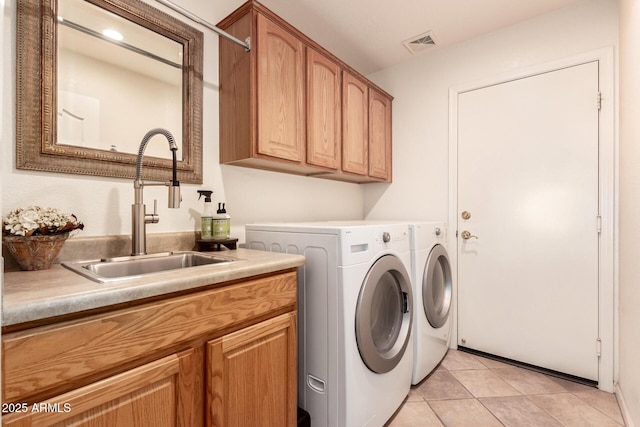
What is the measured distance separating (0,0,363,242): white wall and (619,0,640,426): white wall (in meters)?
1.84

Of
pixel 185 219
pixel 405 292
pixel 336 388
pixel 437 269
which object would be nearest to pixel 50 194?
pixel 185 219

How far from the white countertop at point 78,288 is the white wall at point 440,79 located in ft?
6.28

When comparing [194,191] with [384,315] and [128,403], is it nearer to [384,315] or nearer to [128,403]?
[128,403]

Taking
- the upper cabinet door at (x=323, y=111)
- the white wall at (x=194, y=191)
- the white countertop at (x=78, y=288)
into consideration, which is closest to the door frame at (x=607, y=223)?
the upper cabinet door at (x=323, y=111)

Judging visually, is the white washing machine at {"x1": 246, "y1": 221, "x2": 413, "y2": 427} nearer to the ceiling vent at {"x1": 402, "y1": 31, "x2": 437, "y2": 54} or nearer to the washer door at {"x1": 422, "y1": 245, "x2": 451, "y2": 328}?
the washer door at {"x1": 422, "y1": 245, "x2": 451, "y2": 328}

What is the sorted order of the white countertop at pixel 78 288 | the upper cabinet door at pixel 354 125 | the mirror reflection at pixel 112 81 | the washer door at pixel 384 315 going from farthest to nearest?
the upper cabinet door at pixel 354 125, the washer door at pixel 384 315, the mirror reflection at pixel 112 81, the white countertop at pixel 78 288

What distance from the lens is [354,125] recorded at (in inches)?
90.6

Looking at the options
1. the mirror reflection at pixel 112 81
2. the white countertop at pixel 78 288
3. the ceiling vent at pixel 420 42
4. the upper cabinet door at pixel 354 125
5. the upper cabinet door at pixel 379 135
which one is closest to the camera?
the white countertop at pixel 78 288

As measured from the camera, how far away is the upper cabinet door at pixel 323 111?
1904 mm

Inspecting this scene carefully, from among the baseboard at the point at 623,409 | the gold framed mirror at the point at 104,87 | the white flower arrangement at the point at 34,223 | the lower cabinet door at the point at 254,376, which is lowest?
the baseboard at the point at 623,409

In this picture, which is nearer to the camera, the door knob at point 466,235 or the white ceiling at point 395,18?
the white ceiling at point 395,18

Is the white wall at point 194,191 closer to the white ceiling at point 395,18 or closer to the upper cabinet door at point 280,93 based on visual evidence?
the upper cabinet door at point 280,93

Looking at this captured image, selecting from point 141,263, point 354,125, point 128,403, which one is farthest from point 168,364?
point 354,125

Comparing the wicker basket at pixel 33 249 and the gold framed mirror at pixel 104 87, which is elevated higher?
the gold framed mirror at pixel 104 87
